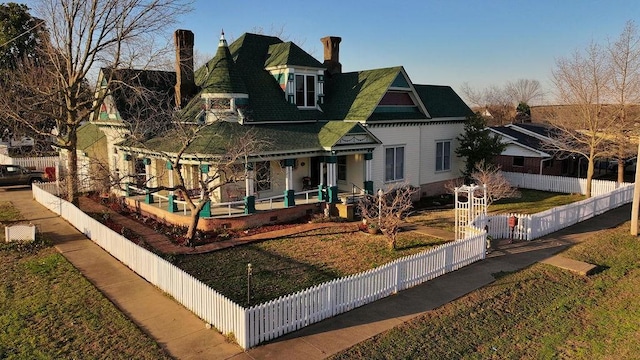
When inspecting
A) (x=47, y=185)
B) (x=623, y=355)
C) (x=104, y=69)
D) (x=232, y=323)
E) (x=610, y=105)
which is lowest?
(x=623, y=355)

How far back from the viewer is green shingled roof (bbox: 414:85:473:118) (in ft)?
92.0

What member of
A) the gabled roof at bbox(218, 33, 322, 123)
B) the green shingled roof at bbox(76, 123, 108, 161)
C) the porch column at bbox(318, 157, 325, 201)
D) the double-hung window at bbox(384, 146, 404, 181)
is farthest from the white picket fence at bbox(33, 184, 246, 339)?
the double-hung window at bbox(384, 146, 404, 181)

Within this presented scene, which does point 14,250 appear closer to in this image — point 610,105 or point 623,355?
point 623,355

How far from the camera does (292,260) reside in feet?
50.7

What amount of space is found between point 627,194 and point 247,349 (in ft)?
85.5

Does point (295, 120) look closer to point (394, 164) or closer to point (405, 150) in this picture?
point (394, 164)

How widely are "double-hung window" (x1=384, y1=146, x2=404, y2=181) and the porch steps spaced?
1085cm

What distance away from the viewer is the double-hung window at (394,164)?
25234 mm

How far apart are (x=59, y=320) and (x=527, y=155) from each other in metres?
30.9

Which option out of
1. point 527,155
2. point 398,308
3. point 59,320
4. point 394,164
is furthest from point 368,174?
point 59,320

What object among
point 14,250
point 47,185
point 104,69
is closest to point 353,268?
point 14,250

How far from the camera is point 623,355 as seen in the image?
31.4 feet

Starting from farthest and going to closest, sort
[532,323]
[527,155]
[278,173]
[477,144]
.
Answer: [527,155]
[477,144]
[278,173]
[532,323]

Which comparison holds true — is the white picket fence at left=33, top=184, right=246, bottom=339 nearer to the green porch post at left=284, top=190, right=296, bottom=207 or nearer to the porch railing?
the porch railing
